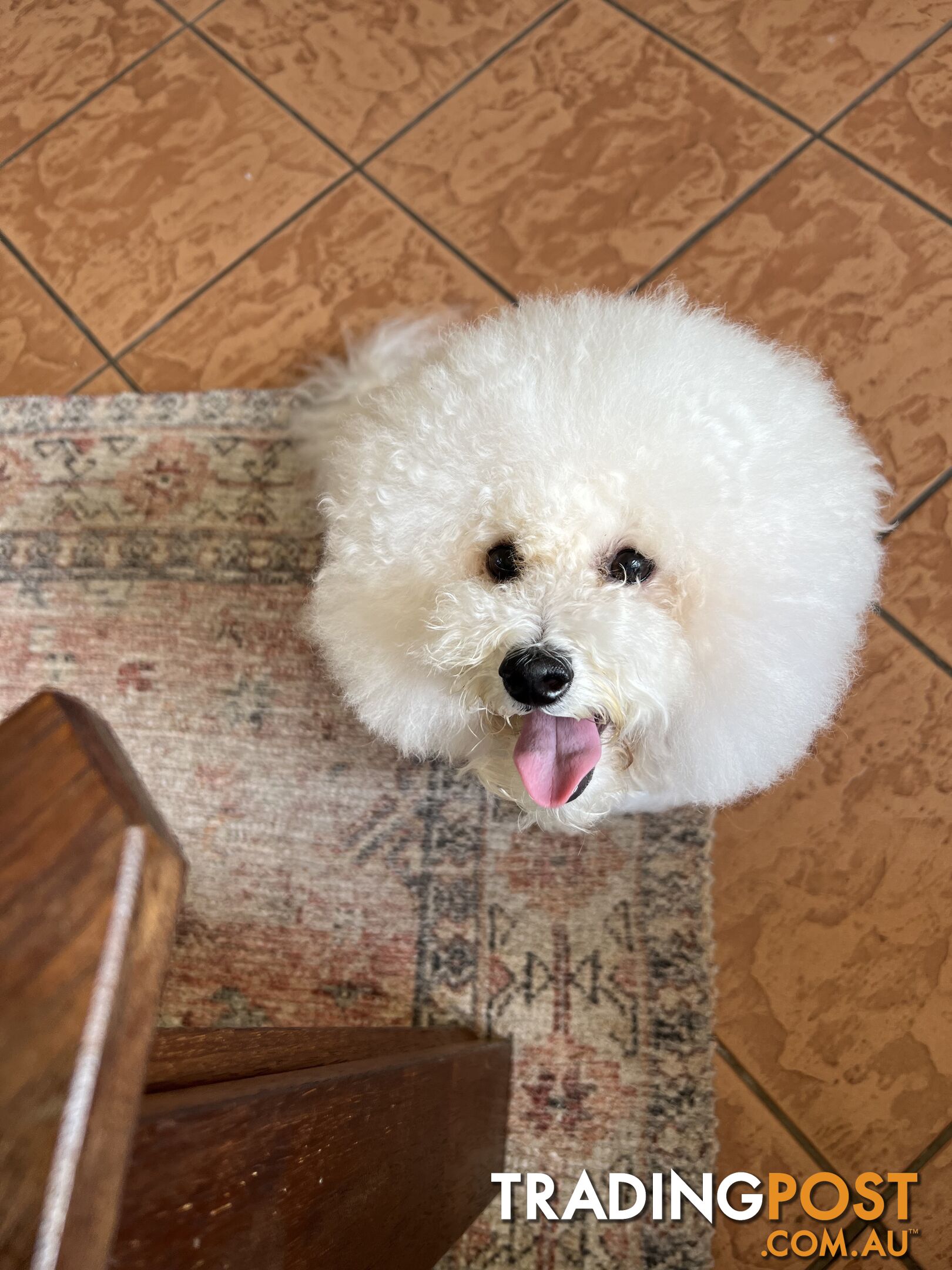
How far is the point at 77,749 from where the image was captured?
24 centimetres

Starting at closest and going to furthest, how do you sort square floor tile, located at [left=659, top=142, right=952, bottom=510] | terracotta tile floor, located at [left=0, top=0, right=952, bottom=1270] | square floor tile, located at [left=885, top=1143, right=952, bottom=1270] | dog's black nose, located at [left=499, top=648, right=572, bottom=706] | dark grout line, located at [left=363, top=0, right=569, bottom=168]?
dog's black nose, located at [left=499, top=648, right=572, bottom=706] → square floor tile, located at [left=885, top=1143, right=952, bottom=1270] → terracotta tile floor, located at [left=0, top=0, right=952, bottom=1270] → square floor tile, located at [left=659, top=142, right=952, bottom=510] → dark grout line, located at [left=363, top=0, right=569, bottom=168]

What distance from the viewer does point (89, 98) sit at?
140 cm

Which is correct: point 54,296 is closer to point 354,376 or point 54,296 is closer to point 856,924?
point 354,376

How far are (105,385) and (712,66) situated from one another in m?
1.00

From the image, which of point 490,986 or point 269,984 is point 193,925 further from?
point 490,986

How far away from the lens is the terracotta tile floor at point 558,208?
1009mm

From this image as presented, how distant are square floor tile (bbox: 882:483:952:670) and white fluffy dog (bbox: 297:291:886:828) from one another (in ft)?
1.06

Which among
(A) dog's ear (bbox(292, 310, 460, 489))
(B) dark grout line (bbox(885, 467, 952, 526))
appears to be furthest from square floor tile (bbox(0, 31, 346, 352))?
(B) dark grout line (bbox(885, 467, 952, 526))

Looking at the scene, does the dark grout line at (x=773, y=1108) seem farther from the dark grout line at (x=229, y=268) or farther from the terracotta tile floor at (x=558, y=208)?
the dark grout line at (x=229, y=268)

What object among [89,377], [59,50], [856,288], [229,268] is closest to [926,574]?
[856,288]

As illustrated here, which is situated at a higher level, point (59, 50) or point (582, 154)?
point (59, 50)

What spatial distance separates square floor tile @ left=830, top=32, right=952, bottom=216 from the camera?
121cm

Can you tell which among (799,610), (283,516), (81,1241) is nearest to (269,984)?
(283,516)

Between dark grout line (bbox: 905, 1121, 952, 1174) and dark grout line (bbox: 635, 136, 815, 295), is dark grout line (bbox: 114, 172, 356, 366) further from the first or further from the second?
dark grout line (bbox: 905, 1121, 952, 1174)
